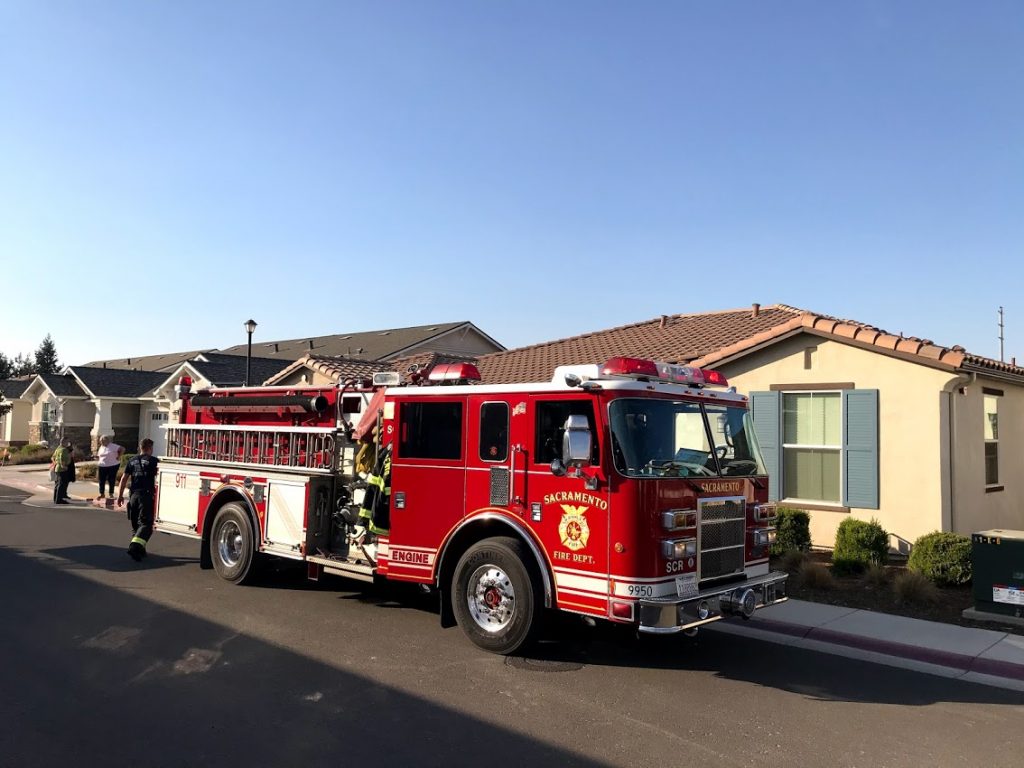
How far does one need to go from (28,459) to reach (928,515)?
3931 cm

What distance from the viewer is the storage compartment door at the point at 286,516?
348 inches

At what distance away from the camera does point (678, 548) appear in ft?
20.2

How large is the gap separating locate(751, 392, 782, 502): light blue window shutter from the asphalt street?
5.07 metres

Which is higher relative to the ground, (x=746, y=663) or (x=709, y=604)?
(x=709, y=604)

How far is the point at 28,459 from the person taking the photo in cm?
3744

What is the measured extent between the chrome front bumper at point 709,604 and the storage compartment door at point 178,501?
23.0 ft

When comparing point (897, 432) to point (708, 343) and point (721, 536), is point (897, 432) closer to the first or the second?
point (708, 343)

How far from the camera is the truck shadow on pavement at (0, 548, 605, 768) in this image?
4.64 meters

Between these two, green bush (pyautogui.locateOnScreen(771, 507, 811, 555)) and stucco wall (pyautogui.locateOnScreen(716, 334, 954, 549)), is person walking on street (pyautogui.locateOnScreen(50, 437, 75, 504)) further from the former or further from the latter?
stucco wall (pyautogui.locateOnScreen(716, 334, 954, 549))

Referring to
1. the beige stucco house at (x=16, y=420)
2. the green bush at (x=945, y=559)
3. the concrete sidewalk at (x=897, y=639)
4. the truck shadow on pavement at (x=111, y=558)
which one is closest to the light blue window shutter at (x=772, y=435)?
the green bush at (x=945, y=559)

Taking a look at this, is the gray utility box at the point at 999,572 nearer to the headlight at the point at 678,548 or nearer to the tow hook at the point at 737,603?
the tow hook at the point at 737,603

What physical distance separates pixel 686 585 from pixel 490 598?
1.73m

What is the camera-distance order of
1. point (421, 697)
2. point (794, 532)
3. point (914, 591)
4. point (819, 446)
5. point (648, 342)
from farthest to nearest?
point (648, 342), point (819, 446), point (794, 532), point (914, 591), point (421, 697)

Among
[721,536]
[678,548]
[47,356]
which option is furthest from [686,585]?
[47,356]
